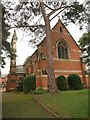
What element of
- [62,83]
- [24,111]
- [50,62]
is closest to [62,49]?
[62,83]

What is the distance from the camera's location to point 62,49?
32.7m

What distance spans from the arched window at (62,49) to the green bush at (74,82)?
360cm

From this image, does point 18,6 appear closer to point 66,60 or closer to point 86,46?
point 86,46

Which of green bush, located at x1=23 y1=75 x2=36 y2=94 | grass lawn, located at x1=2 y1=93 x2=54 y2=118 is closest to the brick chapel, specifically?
green bush, located at x1=23 y1=75 x2=36 y2=94

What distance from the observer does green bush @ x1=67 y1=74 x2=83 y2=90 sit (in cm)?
2975

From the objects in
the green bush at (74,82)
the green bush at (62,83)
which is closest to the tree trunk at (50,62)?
the green bush at (62,83)

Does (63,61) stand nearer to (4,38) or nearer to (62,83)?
(62,83)

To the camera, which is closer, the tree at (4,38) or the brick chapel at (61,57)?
the tree at (4,38)

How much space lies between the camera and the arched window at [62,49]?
32.1 m

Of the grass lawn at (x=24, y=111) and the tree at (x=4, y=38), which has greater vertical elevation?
the tree at (x=4, y=38)

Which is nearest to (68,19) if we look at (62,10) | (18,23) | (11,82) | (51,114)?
(62,10)

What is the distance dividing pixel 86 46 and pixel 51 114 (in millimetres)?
13063

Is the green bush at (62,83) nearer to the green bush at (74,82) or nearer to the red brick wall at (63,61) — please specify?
the red brick wall at (63,61)

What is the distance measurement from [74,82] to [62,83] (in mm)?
2235
